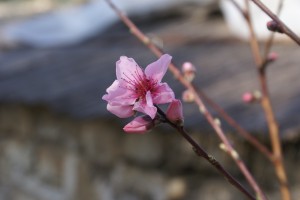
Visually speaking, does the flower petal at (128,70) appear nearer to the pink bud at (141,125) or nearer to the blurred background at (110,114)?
the pink bud at (141,125)

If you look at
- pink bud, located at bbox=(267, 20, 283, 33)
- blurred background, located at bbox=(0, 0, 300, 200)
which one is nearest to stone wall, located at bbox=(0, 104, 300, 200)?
blurred background, located at bbox=(0, 0, 300, 200)

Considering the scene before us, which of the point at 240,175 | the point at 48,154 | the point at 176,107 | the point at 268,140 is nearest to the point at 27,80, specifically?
the point at 48,154

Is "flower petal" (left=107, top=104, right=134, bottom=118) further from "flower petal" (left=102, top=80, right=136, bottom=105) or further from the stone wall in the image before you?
the stone wall

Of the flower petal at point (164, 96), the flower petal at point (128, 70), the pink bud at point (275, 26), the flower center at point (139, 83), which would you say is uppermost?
the flower petal at point (128, 70)

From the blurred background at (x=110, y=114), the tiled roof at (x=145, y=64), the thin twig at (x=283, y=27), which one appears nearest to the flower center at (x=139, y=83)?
the thin twig at (x=283, y=27)

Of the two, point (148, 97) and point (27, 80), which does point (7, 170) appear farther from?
point (148, 97)

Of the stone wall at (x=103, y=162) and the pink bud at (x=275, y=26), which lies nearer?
the pink bud at (x=275, y=26)

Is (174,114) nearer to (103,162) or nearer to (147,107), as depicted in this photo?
(147,107)
